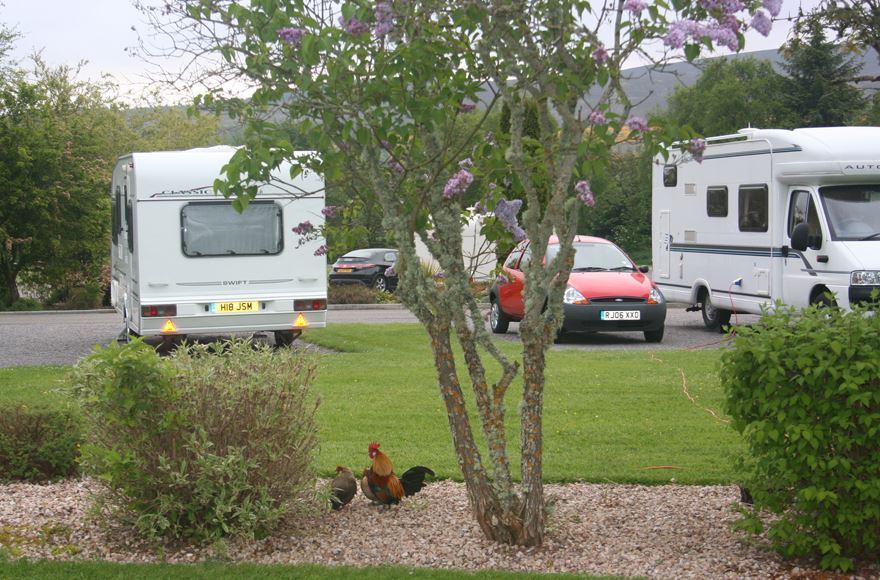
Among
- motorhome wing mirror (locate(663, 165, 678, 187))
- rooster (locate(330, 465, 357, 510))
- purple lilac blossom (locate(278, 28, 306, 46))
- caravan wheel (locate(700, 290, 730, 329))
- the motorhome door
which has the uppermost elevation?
motorhome wing mirror (locate(663, 165, 678, 187))

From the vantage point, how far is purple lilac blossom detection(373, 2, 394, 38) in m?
4.95

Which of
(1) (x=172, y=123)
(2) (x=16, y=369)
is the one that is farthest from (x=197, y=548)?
(1) (x=172, y=123)

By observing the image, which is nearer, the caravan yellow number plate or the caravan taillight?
the caravan taillight

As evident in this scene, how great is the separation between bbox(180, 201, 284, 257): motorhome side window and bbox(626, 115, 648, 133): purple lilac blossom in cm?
1117

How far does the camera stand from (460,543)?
18.7 ft

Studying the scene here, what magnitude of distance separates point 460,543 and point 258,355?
1494mm

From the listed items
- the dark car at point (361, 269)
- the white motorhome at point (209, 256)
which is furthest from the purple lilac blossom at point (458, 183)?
the dark car at point (361, 269)

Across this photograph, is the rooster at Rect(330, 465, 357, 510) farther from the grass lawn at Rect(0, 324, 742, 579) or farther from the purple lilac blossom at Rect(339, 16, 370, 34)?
the purple lilac blossom at Rect(339, 16, 370, 34)

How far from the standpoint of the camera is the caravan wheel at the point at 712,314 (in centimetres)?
1888

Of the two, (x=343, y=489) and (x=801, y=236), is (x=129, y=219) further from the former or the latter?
(x=343, y=489)

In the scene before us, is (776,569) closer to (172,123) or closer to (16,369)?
(16,369)

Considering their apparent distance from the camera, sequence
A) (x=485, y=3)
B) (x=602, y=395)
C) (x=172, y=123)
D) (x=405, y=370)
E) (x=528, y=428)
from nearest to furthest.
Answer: (x=485, y=3)
(x=528, y=428)
(x=602, y=395)
(x=405, y=370)
(x=172, y=123)

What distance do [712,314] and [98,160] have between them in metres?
18.2

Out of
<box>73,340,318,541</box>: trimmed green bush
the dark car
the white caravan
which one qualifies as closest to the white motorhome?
the white caravan
